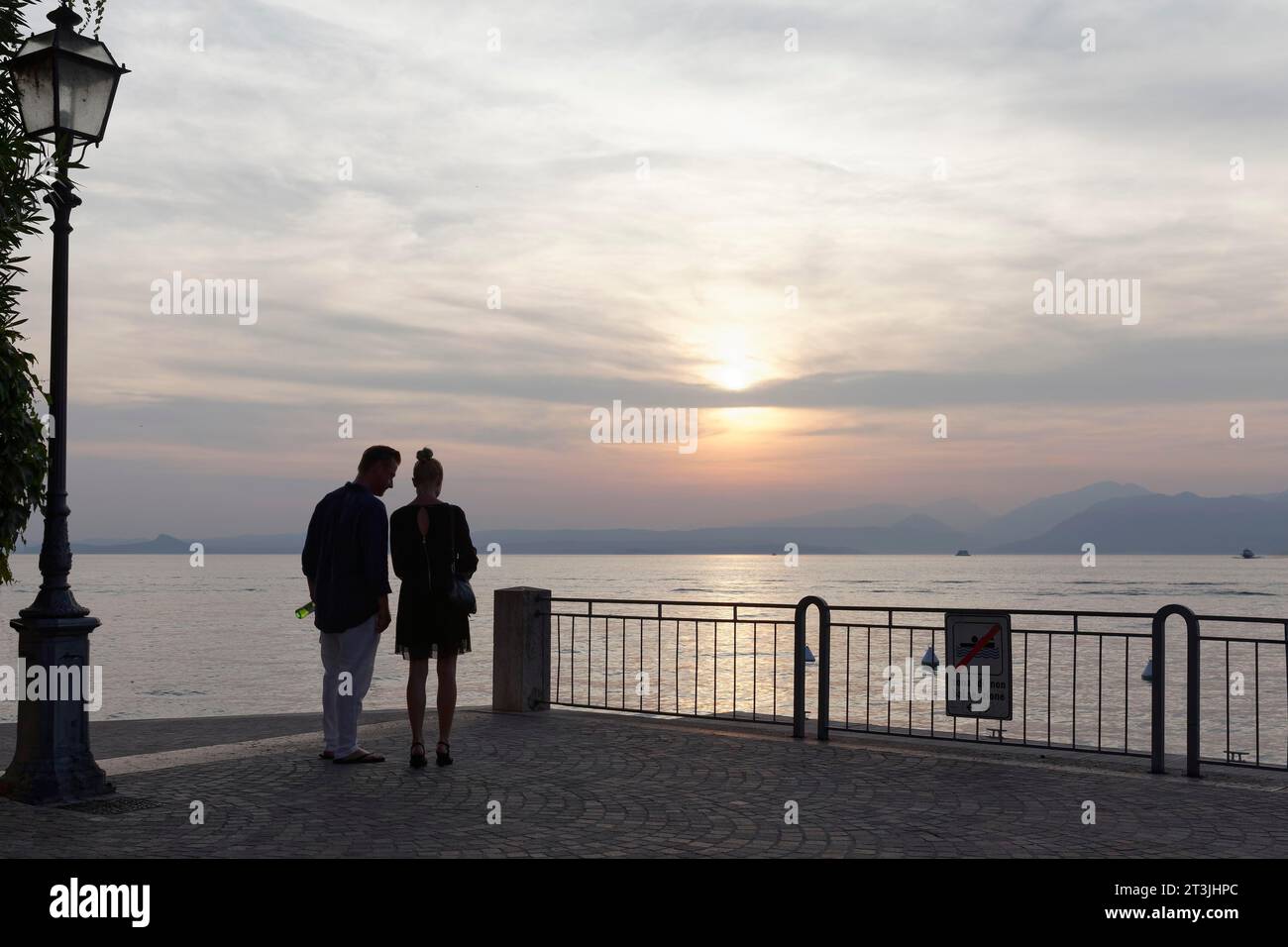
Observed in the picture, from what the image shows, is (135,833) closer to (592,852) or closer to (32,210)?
(592,852)

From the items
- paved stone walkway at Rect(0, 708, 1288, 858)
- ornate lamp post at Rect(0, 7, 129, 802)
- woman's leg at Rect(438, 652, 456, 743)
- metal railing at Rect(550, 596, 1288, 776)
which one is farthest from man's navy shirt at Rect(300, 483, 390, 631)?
metal railing at Rect(550, 596, 1288, 776)

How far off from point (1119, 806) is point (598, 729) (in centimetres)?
463

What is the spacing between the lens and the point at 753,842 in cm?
620

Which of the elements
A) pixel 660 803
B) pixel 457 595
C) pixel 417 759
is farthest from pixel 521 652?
pixel 660 803

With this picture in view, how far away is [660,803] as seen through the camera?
7.23 meters

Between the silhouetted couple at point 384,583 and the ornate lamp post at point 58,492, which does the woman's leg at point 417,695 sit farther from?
the ornate lamp post at point 58,492

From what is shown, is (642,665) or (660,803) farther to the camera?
(642,665)

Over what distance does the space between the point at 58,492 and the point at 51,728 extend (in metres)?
1.52

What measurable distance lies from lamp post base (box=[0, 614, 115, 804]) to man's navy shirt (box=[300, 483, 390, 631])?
1.64 metres

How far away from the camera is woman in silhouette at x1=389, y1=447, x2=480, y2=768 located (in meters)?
8.25

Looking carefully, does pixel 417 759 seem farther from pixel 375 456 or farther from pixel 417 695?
pixel 375 456

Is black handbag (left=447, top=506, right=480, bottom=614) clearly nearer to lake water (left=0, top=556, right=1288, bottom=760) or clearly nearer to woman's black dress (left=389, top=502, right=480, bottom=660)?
woman's black dress (left=389, top=502, right=480, bottom=660)

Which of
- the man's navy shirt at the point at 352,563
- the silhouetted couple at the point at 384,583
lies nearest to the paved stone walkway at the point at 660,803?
the silhouetted couple at the point at 384,583

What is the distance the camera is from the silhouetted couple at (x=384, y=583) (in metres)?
8.26
